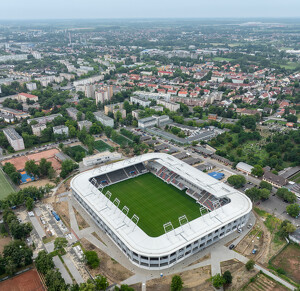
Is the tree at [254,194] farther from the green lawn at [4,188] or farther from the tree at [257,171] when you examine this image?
the green lawn at [4,188]

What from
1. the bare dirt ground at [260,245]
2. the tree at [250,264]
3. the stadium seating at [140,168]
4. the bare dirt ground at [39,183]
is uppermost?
the tree at [250,264]

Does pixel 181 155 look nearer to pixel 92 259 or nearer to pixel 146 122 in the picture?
pixel 146 122

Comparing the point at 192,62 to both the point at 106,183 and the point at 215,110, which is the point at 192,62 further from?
the point at 106,183

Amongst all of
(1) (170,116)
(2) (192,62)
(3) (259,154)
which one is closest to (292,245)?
(3) (259,154)

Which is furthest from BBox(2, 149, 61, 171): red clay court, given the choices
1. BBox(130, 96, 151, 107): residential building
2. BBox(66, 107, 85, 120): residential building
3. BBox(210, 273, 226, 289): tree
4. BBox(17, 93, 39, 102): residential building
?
BBox(17, 93, 39, 102): residential building

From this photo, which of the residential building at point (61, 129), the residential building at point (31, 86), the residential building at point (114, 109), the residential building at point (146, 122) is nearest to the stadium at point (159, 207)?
the residential building at point (146, 122)

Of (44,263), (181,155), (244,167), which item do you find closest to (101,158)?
(181,155)
